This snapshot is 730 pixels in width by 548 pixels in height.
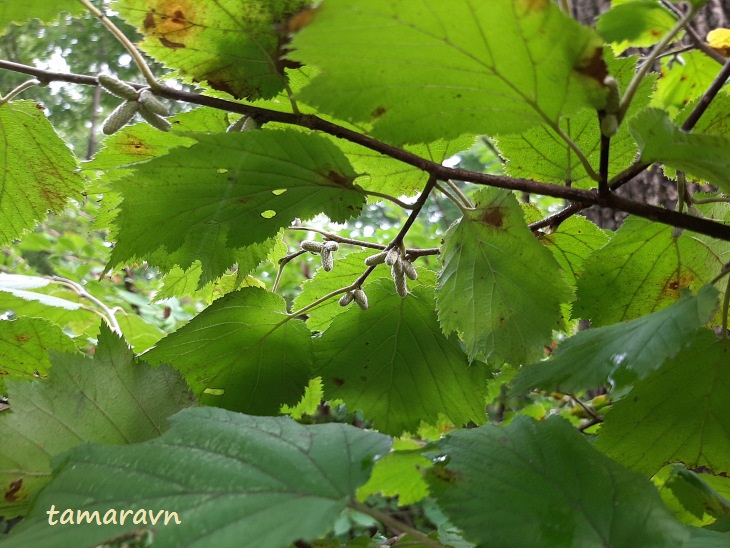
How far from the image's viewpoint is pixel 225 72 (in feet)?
2.25

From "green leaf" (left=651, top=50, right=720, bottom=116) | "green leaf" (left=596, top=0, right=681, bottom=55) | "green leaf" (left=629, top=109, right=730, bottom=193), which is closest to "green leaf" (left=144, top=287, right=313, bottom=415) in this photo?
"green leaf" (left=629, top=109, right=730, bottom=193)

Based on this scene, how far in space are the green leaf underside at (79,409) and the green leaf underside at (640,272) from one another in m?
0.56

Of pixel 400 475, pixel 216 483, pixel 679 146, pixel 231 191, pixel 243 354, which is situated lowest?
pixel 400 475

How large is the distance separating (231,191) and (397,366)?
Result: 1.16ft

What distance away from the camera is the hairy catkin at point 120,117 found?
67 cm

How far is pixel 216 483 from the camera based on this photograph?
0.46 meters

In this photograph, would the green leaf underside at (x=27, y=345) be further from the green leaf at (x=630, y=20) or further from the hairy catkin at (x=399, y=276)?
the green leaf at (x=630, y=20)

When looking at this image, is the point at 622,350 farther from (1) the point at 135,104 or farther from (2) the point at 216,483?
(1) the point at 135,104

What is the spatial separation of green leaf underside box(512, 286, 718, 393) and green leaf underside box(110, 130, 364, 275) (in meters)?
0.30

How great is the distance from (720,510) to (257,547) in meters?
0.64

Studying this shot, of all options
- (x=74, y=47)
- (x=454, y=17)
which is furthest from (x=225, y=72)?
(x=74, y=47)

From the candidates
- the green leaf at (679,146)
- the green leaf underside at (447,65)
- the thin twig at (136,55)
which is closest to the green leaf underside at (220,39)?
the thin twig at (136,55)

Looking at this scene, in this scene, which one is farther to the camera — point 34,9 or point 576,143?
point 576,143

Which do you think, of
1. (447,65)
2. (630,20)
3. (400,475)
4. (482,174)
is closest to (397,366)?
(400,475)
